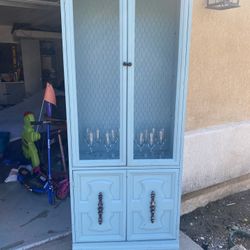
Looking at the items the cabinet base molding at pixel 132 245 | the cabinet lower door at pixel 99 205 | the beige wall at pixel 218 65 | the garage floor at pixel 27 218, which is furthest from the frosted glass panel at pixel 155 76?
the garage floor at pixel 27 218

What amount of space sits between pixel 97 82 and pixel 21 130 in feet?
8.93

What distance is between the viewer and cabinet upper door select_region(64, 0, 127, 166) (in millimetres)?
1898

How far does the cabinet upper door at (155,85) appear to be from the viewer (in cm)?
198

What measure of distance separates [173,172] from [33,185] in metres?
1.69

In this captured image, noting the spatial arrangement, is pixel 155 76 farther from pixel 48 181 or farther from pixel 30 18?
pixel 30 18

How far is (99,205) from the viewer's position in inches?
81.3

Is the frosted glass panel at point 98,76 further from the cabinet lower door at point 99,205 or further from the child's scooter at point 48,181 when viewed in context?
the child's scooter at point 48,181

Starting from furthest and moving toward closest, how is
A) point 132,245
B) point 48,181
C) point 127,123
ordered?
point 48,181, point 132,245, point 127,123

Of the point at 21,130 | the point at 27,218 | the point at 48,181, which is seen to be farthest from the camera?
the point at 21,130

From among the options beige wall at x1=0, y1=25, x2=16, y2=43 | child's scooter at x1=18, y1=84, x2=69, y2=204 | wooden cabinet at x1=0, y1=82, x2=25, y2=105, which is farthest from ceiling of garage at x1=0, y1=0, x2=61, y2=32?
child's scooter at x1=18, y1=84, x2=69, y2=204

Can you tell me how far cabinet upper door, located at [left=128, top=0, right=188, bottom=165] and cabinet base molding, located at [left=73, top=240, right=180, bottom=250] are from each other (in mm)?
662

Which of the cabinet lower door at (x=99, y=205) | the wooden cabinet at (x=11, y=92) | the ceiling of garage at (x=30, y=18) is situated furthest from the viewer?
the wooden cabinet at (x=11, y=92)

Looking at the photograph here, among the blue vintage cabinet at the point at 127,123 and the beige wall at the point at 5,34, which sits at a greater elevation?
the beige wall at the point at 5,34

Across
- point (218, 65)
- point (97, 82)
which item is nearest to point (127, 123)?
point (97, 82)
